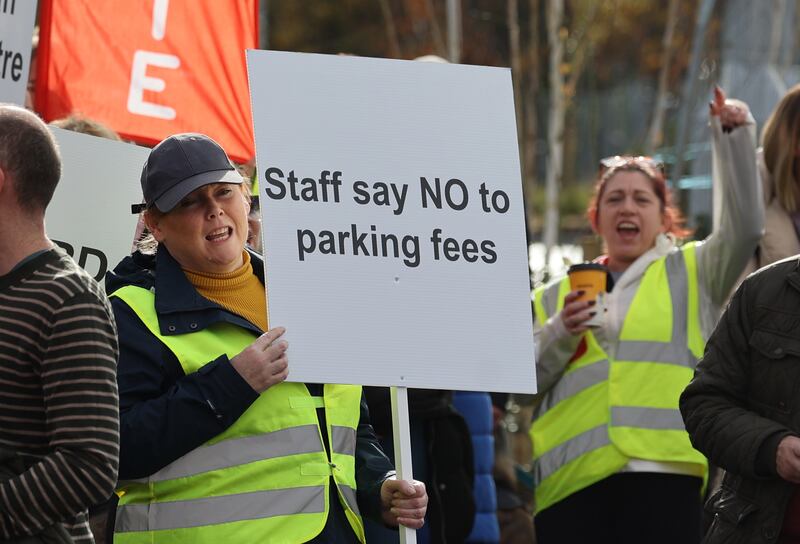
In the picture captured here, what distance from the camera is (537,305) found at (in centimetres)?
604

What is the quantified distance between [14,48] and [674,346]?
8.52ft

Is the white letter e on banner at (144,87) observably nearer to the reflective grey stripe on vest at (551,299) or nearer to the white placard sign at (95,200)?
the white placard sign at (95,200)

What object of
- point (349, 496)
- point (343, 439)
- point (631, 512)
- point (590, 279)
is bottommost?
point (631, 512)

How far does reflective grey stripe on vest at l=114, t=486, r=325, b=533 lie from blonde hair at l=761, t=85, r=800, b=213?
8.69 ft

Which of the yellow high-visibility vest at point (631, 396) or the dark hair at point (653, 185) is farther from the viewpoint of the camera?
the dark hair at point (653, 185)

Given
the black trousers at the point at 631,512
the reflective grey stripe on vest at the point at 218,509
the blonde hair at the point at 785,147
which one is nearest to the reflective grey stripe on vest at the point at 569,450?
the black trousers at the point at 631,512

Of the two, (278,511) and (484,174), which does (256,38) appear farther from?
(278,511)

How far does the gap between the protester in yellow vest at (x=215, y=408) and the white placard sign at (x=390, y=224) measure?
0.13m

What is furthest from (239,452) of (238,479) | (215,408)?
(215,408)

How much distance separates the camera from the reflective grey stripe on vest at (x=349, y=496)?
3.72m

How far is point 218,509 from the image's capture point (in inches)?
142

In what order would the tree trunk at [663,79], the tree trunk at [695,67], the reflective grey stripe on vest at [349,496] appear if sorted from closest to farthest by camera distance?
the reflective grey stripe on vest at [349,496] → the tree trunk at [695,67] → the tree trunk at [663,79]

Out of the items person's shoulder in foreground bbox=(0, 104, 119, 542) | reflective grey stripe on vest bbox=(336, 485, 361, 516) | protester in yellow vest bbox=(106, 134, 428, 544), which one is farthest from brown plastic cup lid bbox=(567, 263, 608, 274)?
person's shoulder in foreground bbox=(0, 104, 119, 542)

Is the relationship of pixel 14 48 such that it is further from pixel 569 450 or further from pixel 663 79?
pixel 663 79
